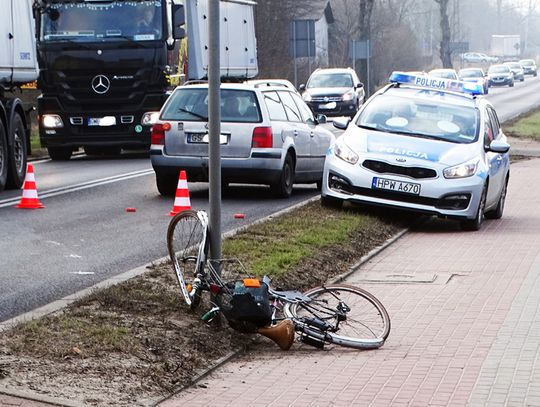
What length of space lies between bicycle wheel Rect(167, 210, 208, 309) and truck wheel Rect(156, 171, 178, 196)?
8982 mm

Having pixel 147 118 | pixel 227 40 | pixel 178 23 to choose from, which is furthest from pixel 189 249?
pixel 227 40

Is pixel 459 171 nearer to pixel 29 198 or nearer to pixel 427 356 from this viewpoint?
pixel 29 198

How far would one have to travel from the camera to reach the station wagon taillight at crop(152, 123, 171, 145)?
19.1m

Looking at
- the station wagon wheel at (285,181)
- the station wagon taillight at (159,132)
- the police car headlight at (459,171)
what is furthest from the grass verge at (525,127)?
the police car headlight at (459,171)

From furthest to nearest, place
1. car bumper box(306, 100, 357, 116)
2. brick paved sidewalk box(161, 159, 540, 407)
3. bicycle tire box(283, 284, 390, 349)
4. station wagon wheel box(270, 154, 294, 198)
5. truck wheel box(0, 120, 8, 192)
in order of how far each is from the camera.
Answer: car bumper box(306, 100, 357, 116)
truck wheel box(0, 120, 8, 192)
station wagon wheel box(270, 154, 294, 198)
bicycle tire box(283, 284, 390, 349)
brick paved sidewalk box(161, 159, 540, 407)

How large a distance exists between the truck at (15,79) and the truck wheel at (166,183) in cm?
236

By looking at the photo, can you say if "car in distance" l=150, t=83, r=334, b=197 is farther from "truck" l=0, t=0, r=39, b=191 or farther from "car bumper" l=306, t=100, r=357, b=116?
"car bumper" l=306, t=100, r=357, b=116

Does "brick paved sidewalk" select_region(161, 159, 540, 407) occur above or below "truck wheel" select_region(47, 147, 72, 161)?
above

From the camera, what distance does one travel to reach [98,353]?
25.6 feet

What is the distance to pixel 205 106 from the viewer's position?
753 inches

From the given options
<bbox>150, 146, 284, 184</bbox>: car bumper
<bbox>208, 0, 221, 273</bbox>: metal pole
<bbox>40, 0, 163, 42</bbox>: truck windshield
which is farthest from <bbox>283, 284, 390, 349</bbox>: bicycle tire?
<bbox>40, 0, 163, 42</bbox>: truck windshield

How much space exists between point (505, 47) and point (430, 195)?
145m

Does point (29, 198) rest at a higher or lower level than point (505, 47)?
higher

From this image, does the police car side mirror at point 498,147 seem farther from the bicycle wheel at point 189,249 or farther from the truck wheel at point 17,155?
the truck wheel at point 17,155
